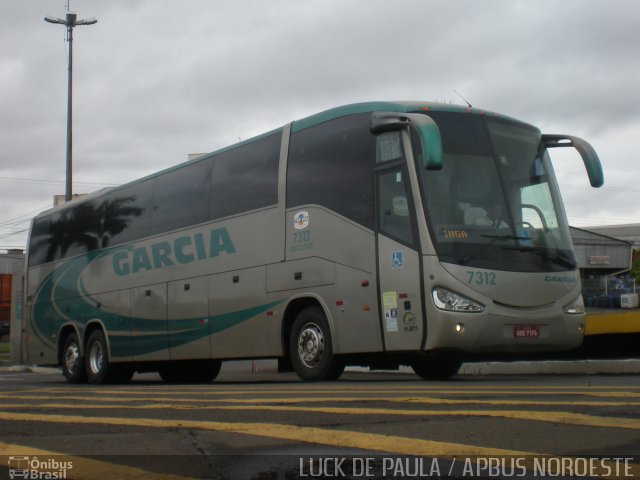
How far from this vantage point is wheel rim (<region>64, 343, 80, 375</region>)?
1809cm

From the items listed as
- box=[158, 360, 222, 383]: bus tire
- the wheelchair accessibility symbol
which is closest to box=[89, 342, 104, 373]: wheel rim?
box=[158, 360, 222, 383]: bus tire

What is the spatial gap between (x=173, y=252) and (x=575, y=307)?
681 centimetres

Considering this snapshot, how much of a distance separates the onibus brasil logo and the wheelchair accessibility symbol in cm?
670

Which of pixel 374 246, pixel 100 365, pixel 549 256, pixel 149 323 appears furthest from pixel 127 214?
pixel 549 256

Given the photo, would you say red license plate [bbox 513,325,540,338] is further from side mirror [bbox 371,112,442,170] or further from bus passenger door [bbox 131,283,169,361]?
bus passenger door [bbox 131,283,169,361]

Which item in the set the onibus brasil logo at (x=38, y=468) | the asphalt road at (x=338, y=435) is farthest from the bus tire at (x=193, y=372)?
the onibus brasil logo at (x=38, y=468)

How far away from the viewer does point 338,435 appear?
4977 mm

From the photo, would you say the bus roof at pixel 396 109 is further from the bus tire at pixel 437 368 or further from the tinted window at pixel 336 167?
the bus tire at pixel 437 368

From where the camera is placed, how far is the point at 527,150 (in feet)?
39.4

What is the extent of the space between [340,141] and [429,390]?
466 cm

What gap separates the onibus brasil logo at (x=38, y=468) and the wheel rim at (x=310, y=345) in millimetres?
7470

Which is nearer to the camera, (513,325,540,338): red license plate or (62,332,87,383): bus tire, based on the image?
(513,325,540,338): red license plate

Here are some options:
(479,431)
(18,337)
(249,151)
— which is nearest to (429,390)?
(479,431)

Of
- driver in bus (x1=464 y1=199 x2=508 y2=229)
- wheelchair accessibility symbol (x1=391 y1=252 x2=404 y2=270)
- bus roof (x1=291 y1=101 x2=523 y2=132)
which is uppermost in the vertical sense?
bus roof (x1=291 y1=101 x2=523 y2=132)
